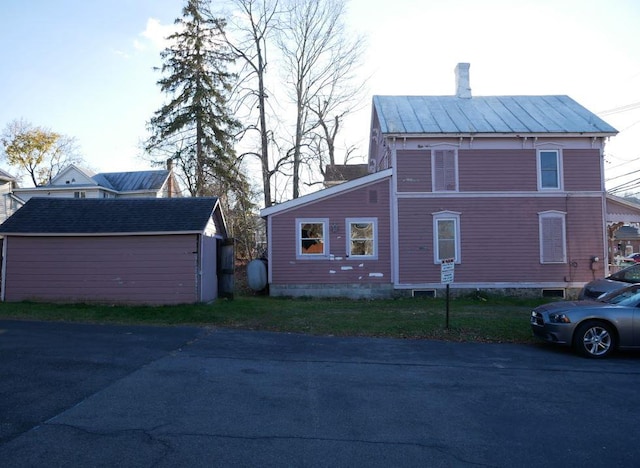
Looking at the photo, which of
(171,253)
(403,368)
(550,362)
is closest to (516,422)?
(403,368)

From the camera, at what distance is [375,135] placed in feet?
77.5

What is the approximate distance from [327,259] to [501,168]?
24.6 ft

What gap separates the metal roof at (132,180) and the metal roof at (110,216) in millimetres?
24808

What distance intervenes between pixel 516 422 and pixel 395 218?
506 inches

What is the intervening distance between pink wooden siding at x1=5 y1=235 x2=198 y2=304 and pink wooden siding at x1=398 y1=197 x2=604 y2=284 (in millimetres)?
8091

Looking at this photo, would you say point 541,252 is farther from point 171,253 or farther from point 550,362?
point 171,253

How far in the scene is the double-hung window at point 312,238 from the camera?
707 inches

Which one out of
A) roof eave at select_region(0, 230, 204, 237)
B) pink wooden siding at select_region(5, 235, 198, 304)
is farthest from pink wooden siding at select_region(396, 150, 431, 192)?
pink wooden siding at select_region(5, 235, 198, 304)

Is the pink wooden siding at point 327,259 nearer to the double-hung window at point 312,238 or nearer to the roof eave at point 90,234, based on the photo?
the double-hung window at point 312,238

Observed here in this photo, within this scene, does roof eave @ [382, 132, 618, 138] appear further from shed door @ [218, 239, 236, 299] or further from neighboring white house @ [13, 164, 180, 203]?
neighboring white house @ [13, 164, 180, 203]

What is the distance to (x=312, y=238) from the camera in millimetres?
18062

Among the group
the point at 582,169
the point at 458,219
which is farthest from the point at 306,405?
the point at 582,169

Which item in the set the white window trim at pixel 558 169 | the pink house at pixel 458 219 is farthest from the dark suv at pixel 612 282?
the white window trim at pixel 558 169

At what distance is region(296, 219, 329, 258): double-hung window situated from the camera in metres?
18.0
